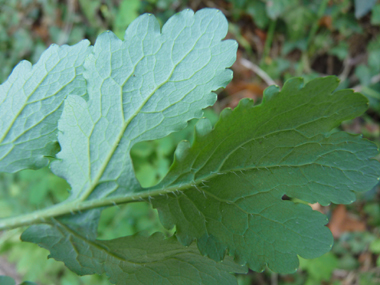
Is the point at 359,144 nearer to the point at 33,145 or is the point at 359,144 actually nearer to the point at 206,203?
the point at 206,203

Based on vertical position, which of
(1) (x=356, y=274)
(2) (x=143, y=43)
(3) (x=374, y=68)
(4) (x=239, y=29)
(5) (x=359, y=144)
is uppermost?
(2) (x=143, y=43)

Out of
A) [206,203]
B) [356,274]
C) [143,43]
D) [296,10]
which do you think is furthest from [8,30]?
[356,274]

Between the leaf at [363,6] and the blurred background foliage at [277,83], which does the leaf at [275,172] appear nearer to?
the blurred background foliage at [277,83]

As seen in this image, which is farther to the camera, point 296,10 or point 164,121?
point 296,10

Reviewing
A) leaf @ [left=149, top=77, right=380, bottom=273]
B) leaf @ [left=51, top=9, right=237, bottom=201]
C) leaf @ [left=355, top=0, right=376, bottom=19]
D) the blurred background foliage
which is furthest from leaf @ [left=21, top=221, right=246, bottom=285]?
leaf @ [left=355, top=0, right=376, bottom=19]

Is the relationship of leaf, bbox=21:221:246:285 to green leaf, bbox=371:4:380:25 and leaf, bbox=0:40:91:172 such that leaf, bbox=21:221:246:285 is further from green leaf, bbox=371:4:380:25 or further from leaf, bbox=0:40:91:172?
green leaf, bbox=371:4:380:25

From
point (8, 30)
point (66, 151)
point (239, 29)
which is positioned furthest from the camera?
point (8, 30)
